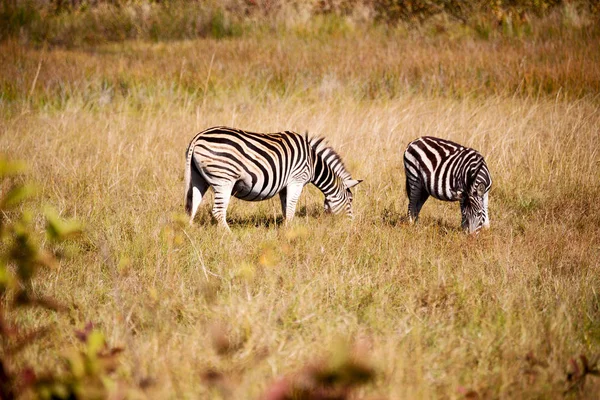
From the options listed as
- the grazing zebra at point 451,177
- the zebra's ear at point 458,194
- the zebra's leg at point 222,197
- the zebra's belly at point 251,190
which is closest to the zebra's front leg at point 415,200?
the grazing zebra at point 451,177

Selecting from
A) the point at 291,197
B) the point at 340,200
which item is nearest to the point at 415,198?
the point at 340,200

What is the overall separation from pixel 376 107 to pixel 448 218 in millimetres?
4178

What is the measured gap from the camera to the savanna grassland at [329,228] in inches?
124

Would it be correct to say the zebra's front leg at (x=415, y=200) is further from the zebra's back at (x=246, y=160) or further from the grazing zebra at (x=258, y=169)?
the zebra's back at (x=246, y=160)

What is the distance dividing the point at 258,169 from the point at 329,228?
81 centimetres

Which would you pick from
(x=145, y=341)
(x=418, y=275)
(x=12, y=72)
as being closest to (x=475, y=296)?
(x=418, y=275)

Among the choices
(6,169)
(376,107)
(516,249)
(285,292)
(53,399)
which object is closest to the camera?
A: (6,169)

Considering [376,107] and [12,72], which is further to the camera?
[12,72]

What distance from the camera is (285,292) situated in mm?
3979

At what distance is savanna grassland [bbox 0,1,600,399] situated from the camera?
314 centimetres

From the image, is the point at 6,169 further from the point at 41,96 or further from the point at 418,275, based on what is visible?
the point at 41,96

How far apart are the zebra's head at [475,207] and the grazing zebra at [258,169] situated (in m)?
1.18

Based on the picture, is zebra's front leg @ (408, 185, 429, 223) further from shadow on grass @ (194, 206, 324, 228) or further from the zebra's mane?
shadow on grass @ (194, 206, 324, 228)

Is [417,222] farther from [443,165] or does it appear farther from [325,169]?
[325,169]
